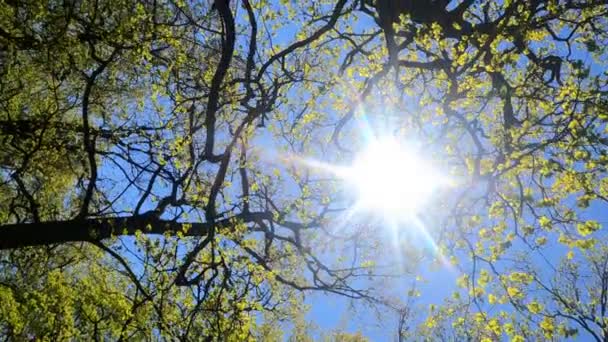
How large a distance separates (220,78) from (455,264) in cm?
334

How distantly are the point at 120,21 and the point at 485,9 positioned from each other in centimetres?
542

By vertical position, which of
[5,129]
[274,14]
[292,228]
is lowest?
[292,228]

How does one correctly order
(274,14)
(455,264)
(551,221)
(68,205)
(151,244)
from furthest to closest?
(68,205) → (274,14) → (151,244) → (455,264) → (551,221)

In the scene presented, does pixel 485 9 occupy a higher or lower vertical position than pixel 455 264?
higher

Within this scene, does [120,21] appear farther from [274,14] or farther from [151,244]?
[151,244]

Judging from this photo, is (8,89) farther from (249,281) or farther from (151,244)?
(249,281)

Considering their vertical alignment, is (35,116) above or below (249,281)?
above

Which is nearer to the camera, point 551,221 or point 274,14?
point 551,221

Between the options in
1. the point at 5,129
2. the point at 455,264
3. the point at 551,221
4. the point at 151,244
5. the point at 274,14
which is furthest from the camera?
the point at 5,129

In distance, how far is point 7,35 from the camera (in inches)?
324

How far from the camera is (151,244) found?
7.21 metres

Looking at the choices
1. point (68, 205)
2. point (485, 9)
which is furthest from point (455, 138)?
point (68, 205)

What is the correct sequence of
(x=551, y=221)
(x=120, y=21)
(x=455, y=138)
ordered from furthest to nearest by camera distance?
(x=120, y=21), (x=455, y=138), (x=551, y=221)

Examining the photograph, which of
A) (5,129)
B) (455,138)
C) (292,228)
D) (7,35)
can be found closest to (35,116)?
(5,129)
